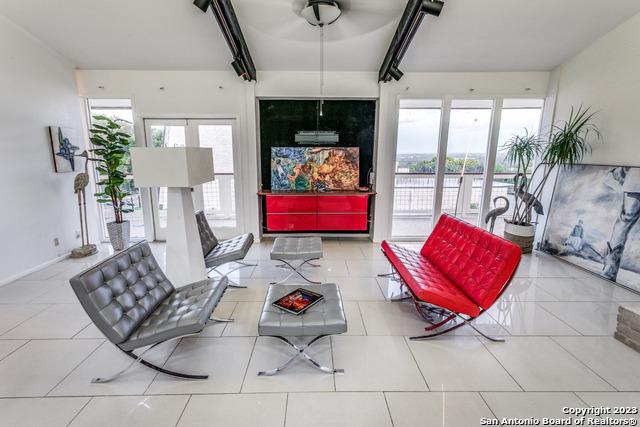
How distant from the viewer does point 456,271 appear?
2.82m

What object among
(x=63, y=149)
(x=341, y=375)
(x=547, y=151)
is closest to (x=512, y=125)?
(x=547, y=151)

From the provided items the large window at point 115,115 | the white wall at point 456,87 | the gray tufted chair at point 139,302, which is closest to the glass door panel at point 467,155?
the white wall at point 456,87

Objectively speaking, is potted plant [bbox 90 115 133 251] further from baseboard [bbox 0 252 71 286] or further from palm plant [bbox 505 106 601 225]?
palm plant [bbox 505 106 601 225]

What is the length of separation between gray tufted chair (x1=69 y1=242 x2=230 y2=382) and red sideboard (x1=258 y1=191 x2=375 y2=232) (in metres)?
2.54

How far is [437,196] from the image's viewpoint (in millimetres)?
5289

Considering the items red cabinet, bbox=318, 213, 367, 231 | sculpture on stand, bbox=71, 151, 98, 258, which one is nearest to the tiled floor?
sculpture on stand, bbox=71, 151, 98, 258


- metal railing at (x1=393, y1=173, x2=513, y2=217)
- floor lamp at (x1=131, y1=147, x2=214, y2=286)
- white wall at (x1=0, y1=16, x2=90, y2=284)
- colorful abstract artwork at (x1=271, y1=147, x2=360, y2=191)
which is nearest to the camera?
floor lamp at (x1=131, y1=147, x2=214, y2=286)

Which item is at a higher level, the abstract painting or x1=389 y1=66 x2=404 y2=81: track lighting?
x1=389 y1=66 x2=404 y2=81: track lighting

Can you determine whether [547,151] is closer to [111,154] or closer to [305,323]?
[305,323]

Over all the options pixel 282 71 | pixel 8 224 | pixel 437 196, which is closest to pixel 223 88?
pixel 282 71

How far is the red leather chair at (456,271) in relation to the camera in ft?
7.68

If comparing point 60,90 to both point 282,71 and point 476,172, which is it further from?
point 476,172

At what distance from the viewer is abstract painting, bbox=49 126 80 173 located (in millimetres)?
4199

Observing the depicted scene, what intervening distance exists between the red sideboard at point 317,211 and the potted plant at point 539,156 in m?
2.32
